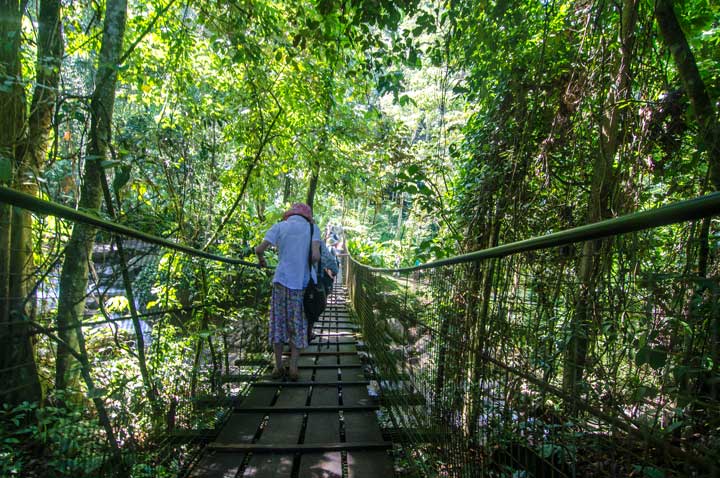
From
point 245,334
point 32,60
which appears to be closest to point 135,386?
point 245,334

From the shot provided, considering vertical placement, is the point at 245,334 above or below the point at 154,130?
below

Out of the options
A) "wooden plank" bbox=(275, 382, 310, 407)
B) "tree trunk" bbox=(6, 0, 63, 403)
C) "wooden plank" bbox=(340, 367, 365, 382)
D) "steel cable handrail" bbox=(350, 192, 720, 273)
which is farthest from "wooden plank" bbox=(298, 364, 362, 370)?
"steel cable handrail" bbox=(350, 192, 720, 273)

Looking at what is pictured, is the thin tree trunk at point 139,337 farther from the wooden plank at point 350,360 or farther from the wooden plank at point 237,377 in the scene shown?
the wooden plank at point 350,360

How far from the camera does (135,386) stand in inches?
58.3

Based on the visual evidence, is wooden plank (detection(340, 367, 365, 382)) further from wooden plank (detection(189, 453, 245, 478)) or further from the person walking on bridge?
wooden plank (detection(189, 453, 245, 478))

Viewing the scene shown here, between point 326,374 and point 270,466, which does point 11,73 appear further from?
point 326,374

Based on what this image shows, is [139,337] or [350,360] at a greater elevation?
[139,337]

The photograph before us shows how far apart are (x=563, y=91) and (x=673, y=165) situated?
1.00 metres

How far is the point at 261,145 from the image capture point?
436cm

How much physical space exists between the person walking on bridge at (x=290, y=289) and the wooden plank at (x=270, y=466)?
→ 44.6 inches

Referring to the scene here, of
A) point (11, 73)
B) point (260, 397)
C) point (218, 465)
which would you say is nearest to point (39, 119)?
point (11, 73)

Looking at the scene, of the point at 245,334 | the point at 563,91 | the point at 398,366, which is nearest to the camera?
the point at 398,366

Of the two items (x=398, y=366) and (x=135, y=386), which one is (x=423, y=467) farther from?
(x=135, y=386)

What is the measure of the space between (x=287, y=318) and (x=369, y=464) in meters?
1.43
